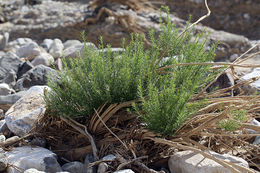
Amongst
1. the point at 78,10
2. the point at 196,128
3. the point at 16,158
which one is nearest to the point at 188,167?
the point at 196,128

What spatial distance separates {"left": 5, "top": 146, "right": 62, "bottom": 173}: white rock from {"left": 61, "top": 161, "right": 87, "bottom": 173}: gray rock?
5 centimetres

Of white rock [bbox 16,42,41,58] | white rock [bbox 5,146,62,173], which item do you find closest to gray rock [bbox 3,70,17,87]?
white rock [bbox 16,42,41,58]

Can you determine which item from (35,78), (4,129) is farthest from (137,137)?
(35,78)

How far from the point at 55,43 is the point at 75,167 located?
4864mm

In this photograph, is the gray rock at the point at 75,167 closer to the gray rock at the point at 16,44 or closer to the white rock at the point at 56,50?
the white rock at the point at 56,50

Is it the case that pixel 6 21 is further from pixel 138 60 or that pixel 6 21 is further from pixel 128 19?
pixel 138 60

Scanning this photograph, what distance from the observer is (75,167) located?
2.39m

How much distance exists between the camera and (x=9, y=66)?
5.01 metres

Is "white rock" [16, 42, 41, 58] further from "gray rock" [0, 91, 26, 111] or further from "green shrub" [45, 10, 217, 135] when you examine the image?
"green shrub" [45, 10, 217, 135]

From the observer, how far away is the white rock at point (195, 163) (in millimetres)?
2164

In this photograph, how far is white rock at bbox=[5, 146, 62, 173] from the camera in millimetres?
2357

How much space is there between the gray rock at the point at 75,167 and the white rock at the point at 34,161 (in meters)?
0.05

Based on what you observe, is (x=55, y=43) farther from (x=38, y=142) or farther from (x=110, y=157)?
(x=110, y=157)

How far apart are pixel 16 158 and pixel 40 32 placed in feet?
25.4
